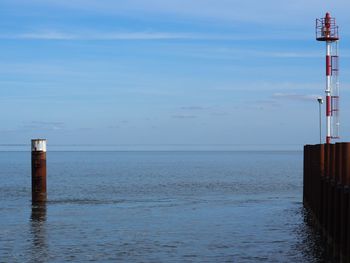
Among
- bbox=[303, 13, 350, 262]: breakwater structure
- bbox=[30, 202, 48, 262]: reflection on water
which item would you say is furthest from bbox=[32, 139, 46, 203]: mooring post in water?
bbox=[303, 13, 350, 262]: breakwater structure

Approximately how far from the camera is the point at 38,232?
23688 mm

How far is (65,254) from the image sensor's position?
19547mm

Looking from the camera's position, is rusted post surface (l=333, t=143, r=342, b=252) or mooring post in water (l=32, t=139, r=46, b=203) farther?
mooring post in water (l=32, t=139, r=46, b=203)

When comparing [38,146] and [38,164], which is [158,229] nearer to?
[38,164]

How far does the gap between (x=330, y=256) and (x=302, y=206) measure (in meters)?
15.5

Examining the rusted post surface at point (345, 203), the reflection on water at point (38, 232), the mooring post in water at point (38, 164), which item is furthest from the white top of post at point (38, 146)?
the rusted post surface at point (345, 203)

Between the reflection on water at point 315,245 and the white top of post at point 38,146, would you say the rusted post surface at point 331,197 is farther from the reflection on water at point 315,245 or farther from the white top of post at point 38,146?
the white top of post at point 38,146

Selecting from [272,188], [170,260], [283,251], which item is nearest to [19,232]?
[170,260]

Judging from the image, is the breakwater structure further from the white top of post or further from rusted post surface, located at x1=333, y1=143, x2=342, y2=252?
the white top of post

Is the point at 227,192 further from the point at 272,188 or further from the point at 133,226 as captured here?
the point at 133,226

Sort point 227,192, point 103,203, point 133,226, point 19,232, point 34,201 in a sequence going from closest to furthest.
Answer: point 19,232
point 133,226
point 34,201
point 103,203
point 227,192

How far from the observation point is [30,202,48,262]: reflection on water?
63.6 ft

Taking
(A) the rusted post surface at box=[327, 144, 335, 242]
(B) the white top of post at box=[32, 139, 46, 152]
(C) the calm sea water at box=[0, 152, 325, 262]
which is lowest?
(C) the calm sea water at box=[0, 152, 325, 262]

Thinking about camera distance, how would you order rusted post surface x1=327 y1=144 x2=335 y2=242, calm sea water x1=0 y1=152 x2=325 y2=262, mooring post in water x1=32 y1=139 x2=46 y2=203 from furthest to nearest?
mooring post in water x1=32 y1=139 x2=46 y2=203, calm sea water x1=0 y1=152 x2=325 y2=262, rusted post surface x1=327 y1=144 x2=335 y2=242
